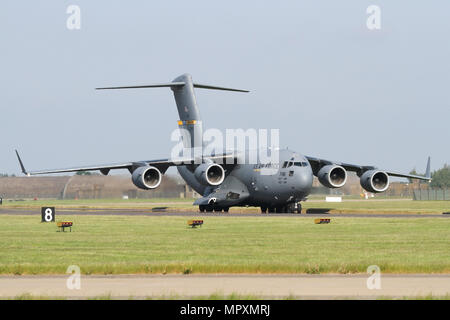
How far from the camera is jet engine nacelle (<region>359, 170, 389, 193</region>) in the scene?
60375 mm

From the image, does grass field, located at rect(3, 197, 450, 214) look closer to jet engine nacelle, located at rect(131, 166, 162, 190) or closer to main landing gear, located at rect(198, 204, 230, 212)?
main landing gear, located at rect(198, 204, 230, 212)

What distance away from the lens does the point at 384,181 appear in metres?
61.1

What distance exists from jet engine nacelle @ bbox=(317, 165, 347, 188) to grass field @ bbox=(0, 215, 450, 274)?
1419 cm

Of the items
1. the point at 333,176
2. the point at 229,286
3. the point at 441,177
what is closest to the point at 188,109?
the point at 333,176

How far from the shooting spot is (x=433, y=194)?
327 ft

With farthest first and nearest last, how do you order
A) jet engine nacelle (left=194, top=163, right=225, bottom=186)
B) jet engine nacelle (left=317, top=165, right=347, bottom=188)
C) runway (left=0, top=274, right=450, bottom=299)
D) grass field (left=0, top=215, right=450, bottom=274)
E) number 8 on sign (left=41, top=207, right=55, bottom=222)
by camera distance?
1. jet engine nacelle (left=317, top=165, right=347, bottom=188)
2. jet engine nacelle (left=194, top=163, right=225, bottom=186)
3. number 8 on sign (left=41, top=207, right=55, bottom=222)
4. grass field (left=0, top=215, right=450, bottom=274)
5. runway (left=0, top=274, right=450, bottom=299)

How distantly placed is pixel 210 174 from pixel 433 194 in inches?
1842

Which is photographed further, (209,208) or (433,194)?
(433,194)

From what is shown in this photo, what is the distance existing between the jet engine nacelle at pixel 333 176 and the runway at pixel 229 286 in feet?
130

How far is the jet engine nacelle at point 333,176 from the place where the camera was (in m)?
59.7

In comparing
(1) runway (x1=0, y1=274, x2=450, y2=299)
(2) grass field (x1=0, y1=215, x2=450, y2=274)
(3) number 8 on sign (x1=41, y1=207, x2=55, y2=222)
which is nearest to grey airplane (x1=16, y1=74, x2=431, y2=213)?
(3) number 8 on sign (x1=41, y1=207, x2=55, y2=222)

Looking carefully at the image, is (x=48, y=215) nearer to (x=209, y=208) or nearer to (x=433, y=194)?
(x=209, y=208)

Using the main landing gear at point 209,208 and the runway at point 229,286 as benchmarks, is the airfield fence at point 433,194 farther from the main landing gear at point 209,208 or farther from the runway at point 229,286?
the runway at point 229,286

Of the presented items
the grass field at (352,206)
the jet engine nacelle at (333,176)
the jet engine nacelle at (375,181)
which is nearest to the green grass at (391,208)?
the grass field at (352,206)
